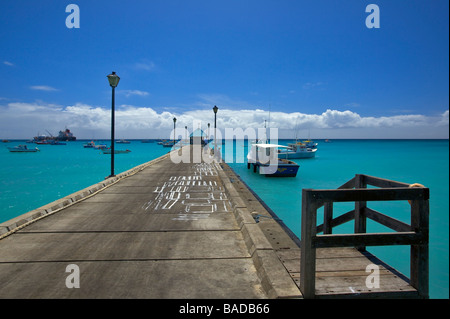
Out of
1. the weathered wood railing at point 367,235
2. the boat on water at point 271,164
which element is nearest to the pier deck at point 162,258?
the weathered wood railing at point 367,235

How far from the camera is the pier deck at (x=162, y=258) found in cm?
386

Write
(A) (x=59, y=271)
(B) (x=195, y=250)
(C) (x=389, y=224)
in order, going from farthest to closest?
1. (B) (x=195, y=250)
2. (A) (x=59, y=271)
3. (C) (x=389, y=224)

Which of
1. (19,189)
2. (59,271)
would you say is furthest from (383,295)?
(19,189)

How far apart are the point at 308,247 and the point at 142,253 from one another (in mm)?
3345

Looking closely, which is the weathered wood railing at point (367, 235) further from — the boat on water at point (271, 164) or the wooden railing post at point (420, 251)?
the boat on water at point (271, 164)

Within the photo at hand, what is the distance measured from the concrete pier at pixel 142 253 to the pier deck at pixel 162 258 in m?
0.02

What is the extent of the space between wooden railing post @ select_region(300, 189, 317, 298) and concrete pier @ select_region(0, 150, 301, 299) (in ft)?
0.64

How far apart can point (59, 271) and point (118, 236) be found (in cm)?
177

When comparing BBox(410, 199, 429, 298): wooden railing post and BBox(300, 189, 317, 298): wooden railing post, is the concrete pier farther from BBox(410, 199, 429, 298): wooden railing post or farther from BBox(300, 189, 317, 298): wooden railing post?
BBox(410, 199, 429, 298): wooden railing post

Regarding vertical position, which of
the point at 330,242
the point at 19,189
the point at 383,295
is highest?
the point at 330,242

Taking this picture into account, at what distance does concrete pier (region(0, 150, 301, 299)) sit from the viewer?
3.91 m

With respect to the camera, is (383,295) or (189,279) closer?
(383,295)
